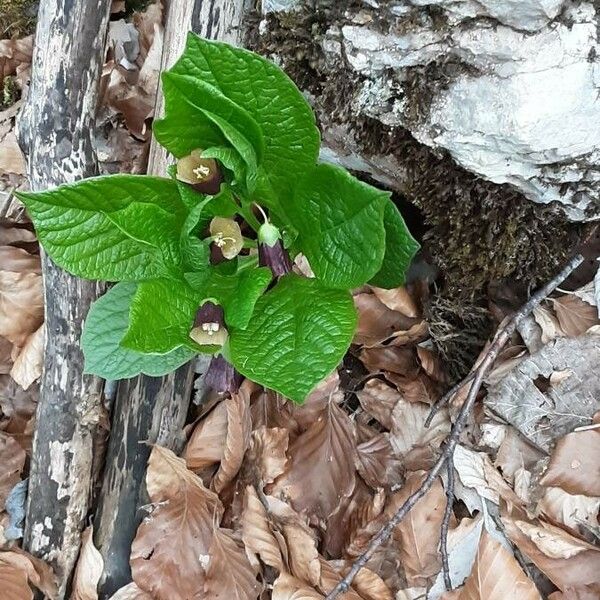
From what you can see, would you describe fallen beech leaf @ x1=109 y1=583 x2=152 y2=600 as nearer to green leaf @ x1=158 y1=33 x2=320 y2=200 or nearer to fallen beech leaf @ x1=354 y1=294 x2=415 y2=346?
fallen beech leaf @ x1=354 y1=294 x2=415 y2=346

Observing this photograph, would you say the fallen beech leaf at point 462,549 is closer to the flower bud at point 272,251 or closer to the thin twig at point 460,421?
the thin twig at point 460,421

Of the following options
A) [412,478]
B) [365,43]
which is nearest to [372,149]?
[365,43]

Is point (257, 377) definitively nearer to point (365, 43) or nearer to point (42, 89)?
point (365, 43)

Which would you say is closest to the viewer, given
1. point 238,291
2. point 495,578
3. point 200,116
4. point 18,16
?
point 200,116

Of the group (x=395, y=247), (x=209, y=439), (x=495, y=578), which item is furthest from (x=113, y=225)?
(x=495, y=578)

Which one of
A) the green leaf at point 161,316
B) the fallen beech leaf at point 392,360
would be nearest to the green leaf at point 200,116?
the green leaf at point 161,316

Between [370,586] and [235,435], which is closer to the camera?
[370,586]

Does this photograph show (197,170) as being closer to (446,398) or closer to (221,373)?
(221,373)
